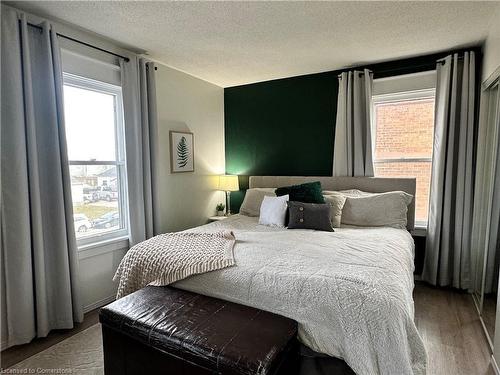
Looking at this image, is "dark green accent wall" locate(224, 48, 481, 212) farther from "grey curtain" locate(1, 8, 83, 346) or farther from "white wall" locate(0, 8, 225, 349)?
"grey curtain" locate(1, 8, 83, 346)

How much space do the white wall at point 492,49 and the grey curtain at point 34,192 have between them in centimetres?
341

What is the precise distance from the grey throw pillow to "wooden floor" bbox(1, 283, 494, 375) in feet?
3.61

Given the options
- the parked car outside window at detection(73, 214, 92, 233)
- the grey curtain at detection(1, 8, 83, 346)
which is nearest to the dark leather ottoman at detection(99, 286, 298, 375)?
the grey curtain at detection(1, 8, 83, 346)

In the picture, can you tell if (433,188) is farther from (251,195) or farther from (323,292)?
(323,292)

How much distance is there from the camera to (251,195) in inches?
146

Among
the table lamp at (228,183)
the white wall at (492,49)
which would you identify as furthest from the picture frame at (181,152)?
the white wall at (492,49)

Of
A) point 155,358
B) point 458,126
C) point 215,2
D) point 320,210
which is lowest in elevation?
point 155,358

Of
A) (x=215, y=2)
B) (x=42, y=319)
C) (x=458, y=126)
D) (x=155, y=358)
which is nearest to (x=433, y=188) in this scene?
(x=458, y=126)

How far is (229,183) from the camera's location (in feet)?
13.5

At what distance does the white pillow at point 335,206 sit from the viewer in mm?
2955

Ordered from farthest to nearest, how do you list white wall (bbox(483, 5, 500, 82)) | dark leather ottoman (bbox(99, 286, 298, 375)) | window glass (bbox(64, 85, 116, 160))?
window glass (bbox(64, 85, 116, 160)) < white wall (bbox(483, 5, 500, 82)) < dark leather ottoman (bbox(99, 286, 298, 375))

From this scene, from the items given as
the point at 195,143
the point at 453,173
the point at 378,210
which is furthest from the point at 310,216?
the point at 195,143

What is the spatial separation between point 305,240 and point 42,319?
6.93 feet

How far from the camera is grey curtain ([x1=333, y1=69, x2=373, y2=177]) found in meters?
3.37
